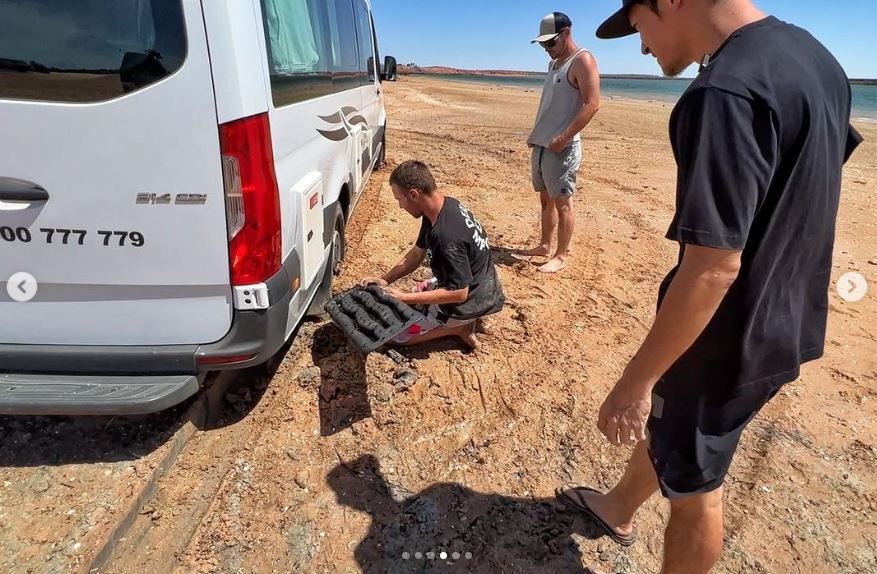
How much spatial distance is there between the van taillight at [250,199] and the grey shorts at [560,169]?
280 cm

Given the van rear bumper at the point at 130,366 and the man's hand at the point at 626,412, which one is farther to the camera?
the van rear bumper at the point at 130,366

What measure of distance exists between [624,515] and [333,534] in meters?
1.16

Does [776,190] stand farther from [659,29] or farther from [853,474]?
[853,474]

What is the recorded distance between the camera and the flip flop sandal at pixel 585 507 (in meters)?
2.21

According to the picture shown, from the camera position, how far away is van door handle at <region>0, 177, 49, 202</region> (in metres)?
1.95

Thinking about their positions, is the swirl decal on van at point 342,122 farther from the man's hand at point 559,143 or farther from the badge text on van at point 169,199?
the man's hand at point 559,143

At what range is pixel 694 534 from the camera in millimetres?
1640

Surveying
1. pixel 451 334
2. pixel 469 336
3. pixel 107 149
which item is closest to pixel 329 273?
pixel 451 334

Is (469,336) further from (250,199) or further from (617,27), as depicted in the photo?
(617,27)

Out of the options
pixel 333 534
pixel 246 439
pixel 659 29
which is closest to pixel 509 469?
pixel 333 534

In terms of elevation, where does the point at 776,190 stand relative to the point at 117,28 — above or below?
below

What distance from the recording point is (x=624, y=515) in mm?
2182

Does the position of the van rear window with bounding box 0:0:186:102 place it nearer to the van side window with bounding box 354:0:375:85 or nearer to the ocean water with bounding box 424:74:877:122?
the van side window with bounding box 354:0:375:85

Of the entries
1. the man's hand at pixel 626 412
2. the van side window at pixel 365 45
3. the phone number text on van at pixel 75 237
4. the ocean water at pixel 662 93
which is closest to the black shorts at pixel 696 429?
the man's hand at pixel 626 412
